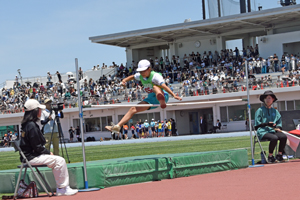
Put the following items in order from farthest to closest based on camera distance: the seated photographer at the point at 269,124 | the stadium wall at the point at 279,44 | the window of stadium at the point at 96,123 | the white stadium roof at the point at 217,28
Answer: the window of stadium at the point at 96,123, the stadium wall at the point at 279,44, the white stadium roof at the point at 217,28, the seated photographer at the point at 269,124

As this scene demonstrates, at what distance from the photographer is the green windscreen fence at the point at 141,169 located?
293 inches

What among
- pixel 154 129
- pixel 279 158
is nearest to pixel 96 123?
pixel 154 129

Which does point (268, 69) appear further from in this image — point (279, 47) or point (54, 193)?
point (54, 193)

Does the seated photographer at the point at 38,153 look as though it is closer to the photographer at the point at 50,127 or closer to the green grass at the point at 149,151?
the photographer at the point at 50,127

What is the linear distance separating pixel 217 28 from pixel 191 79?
6421 millimetres

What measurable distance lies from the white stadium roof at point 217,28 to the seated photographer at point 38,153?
31476 mm

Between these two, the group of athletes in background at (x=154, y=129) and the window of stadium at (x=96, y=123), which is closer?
the group of athletes in background at (x=154, y=129)

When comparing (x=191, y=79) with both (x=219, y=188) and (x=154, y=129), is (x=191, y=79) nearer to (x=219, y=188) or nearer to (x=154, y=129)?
(x=154, y=129)

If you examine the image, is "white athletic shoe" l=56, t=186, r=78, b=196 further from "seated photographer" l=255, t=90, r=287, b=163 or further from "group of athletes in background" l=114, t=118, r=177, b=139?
"group of athletes in background" l=114, t=118, r=177, b=139

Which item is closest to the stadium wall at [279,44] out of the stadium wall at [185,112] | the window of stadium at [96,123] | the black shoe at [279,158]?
the stadium wall at [185,112]

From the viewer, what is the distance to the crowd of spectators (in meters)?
32.8

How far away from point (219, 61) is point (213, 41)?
4594 mm

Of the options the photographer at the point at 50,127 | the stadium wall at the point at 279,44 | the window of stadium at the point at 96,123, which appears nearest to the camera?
the photographer at the point at 50,127

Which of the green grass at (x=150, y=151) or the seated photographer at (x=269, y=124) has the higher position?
the seated photographer at (x=269, y=124)
